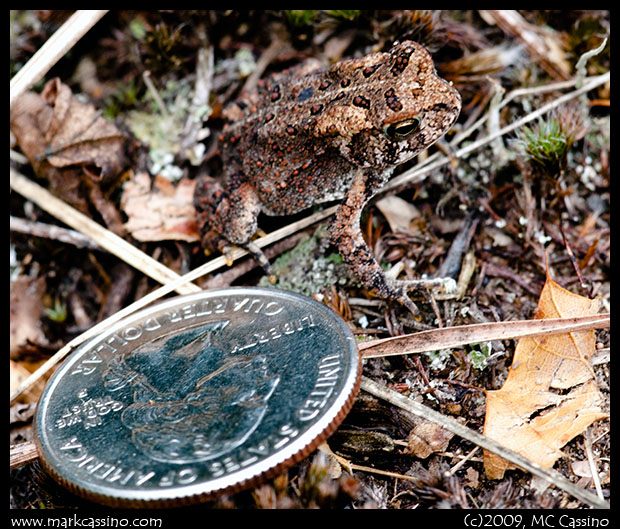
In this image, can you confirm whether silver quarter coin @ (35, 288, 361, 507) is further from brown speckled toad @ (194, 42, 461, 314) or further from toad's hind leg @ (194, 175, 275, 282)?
brown speckled toad @ (194, 42, 461, 314)

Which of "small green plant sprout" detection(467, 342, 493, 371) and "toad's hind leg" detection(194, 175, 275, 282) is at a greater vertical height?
"toad's hind leg" detection(194, 175, 275, 282)

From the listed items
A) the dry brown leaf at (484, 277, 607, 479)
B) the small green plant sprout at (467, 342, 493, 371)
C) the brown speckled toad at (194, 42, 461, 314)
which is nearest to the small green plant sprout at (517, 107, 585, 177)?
the brown speckled toad at (194, 42, 461, 314)

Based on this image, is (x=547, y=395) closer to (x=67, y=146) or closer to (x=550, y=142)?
(x=550, y=142)

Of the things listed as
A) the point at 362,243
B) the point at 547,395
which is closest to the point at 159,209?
the point at 362,243

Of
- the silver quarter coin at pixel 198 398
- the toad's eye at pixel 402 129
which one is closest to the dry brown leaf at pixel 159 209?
the silver quarter coin at pixel 198 398

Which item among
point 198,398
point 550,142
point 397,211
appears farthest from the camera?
point 397,211
